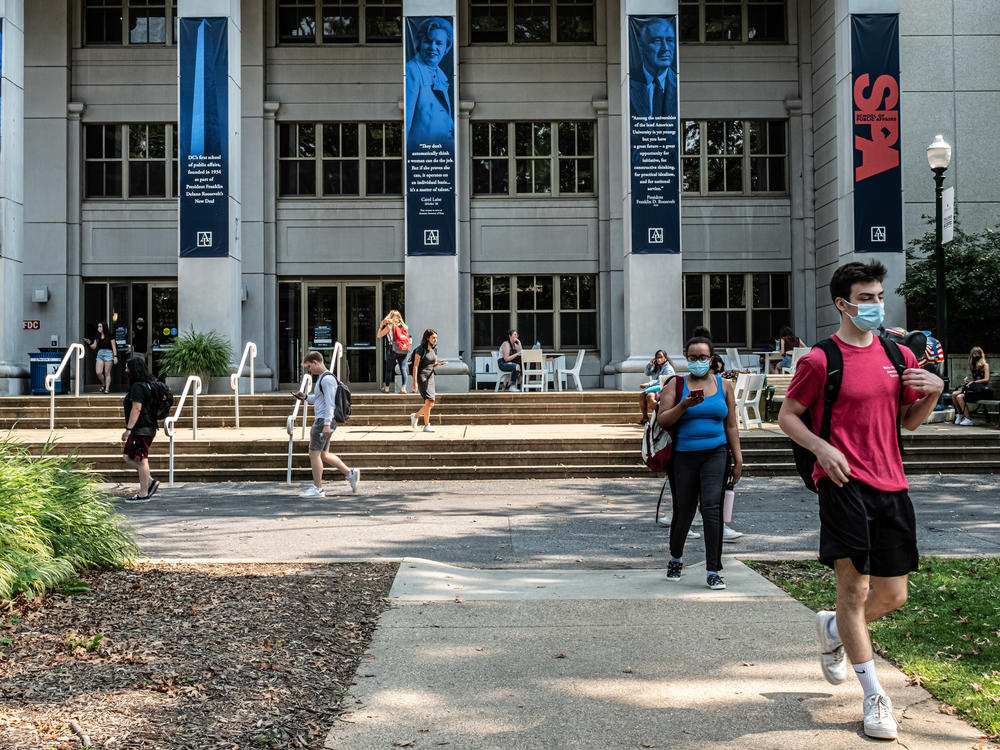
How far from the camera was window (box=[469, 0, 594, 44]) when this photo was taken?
87.2ft

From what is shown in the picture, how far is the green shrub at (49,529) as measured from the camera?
5.78m

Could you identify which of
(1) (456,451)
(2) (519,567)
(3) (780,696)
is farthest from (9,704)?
(1) (456,451)

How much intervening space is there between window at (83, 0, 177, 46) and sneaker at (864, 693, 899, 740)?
86.6ft

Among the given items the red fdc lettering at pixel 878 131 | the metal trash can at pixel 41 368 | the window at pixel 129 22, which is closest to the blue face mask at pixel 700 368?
the red fdc lettering at pixel 878 131

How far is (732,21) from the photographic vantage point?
26.7 metres

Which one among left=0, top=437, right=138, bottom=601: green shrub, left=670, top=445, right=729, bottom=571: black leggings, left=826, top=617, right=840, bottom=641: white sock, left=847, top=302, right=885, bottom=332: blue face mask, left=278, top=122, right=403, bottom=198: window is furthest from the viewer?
left=278, top=122, right=403, bottom=198: window

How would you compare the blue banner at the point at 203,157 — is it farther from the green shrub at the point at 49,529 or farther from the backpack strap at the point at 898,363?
the backpack strap at the point at 898,363

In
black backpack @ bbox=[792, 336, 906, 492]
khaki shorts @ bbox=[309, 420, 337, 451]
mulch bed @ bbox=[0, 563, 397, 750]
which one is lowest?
mulch bed @ bbox=[0, 563, 397, 750]

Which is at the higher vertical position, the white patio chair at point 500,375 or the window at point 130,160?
the window at point 130,160

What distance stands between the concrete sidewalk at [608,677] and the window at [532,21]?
22.4 m

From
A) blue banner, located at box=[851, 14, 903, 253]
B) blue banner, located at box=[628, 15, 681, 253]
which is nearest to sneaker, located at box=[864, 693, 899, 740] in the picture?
blue banner, located at box=[628, 15, 681, 253]

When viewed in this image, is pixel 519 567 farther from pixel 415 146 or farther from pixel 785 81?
pixel 785 81

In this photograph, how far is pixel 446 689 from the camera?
4617 millimetres

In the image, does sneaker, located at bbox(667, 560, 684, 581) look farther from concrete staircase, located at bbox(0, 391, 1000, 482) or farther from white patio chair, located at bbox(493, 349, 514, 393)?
white patio chair, located at bbox(493, 349, 514, 393)
